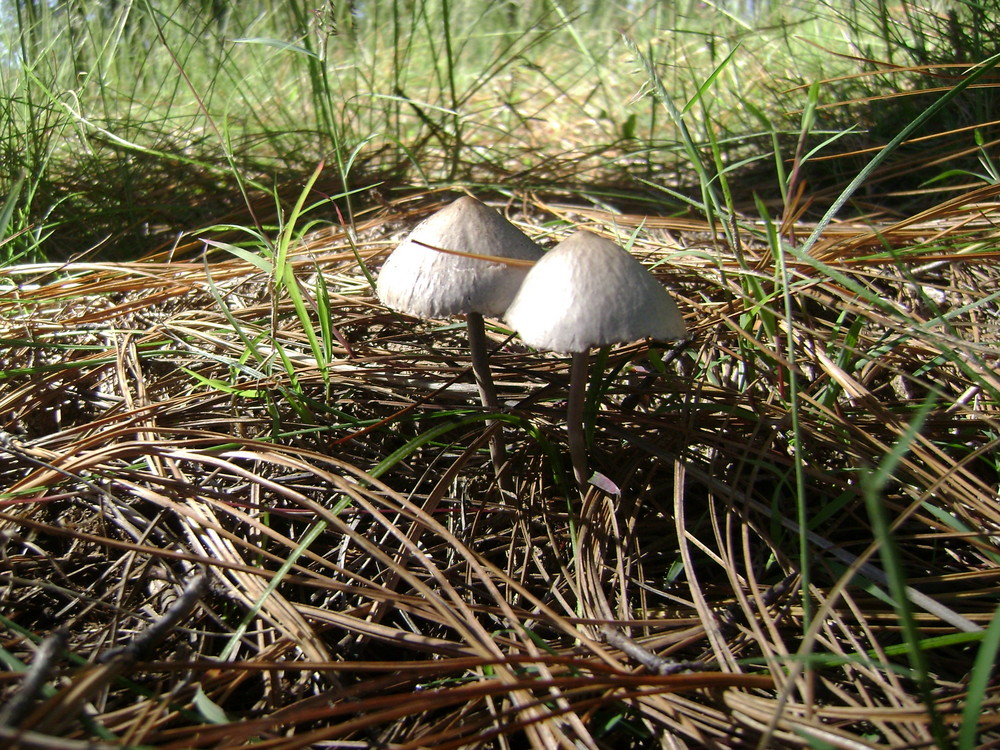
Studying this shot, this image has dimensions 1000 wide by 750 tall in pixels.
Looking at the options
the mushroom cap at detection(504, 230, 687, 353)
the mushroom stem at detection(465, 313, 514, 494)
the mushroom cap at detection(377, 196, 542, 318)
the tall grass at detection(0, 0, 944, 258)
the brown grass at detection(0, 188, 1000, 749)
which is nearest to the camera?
the brown grass at detection(0, 188, 1000, 749)

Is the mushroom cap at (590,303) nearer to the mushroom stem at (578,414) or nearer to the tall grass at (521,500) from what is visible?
the mushroom stem at (578,414)

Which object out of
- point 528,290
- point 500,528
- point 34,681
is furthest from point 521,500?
point 34,681

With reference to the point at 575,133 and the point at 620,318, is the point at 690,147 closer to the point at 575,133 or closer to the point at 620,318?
the point at 620,318

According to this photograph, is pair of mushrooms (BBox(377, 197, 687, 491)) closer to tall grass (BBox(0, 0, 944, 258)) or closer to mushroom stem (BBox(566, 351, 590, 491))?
mushroom stem (BBox(566, 351, 590, 491))

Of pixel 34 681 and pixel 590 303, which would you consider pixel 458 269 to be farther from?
pixel 34 681

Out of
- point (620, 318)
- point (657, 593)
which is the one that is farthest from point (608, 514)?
point (620, 318)

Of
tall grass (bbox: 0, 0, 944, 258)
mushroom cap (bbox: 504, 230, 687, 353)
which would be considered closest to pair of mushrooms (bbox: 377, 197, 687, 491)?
mushroom cap (bbox: 504, 230, 687, 353)
